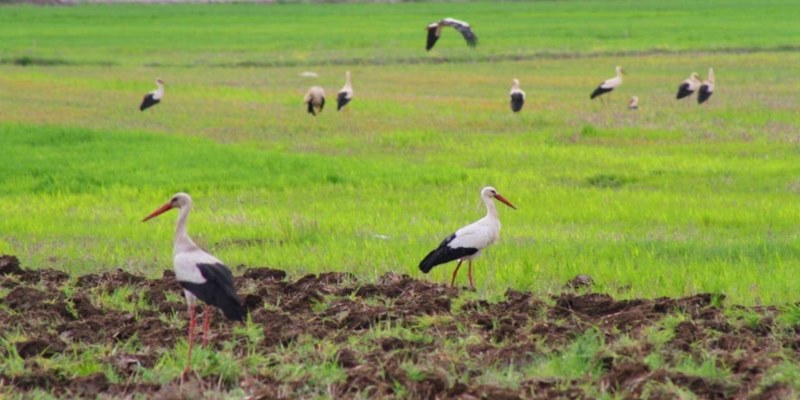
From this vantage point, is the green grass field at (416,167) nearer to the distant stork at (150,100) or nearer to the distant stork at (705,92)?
the distant stork at (150,100)

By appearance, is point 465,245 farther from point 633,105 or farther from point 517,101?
point 633,105

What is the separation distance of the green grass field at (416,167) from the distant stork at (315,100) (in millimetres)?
259

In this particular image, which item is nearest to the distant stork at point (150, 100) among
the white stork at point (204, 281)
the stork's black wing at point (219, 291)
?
the white stork at point (204, 281)

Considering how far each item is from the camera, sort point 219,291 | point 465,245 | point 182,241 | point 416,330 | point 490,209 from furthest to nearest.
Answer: point 490,209, point 465,245, point 416,330, point 182,241, point 219,291

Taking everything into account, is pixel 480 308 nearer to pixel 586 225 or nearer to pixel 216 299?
pixel 216 299

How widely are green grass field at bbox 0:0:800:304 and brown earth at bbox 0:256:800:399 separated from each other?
2.58 feet

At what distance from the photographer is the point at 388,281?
9570mm

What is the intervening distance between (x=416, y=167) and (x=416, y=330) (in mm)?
9197

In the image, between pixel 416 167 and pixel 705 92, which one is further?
pixel 705 92

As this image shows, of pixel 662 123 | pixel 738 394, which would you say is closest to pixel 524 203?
pixel 738 394

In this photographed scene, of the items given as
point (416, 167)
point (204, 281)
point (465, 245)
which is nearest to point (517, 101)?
point (416, 167)

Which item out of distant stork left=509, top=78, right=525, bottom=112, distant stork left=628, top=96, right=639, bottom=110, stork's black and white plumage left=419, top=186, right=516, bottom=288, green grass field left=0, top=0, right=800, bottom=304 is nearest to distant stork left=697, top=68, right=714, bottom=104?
green grass field left=0, top=0, right=800, bottom=304

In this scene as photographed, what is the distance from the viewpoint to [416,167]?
1694 centimetres

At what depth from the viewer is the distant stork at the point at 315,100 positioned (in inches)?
1020
